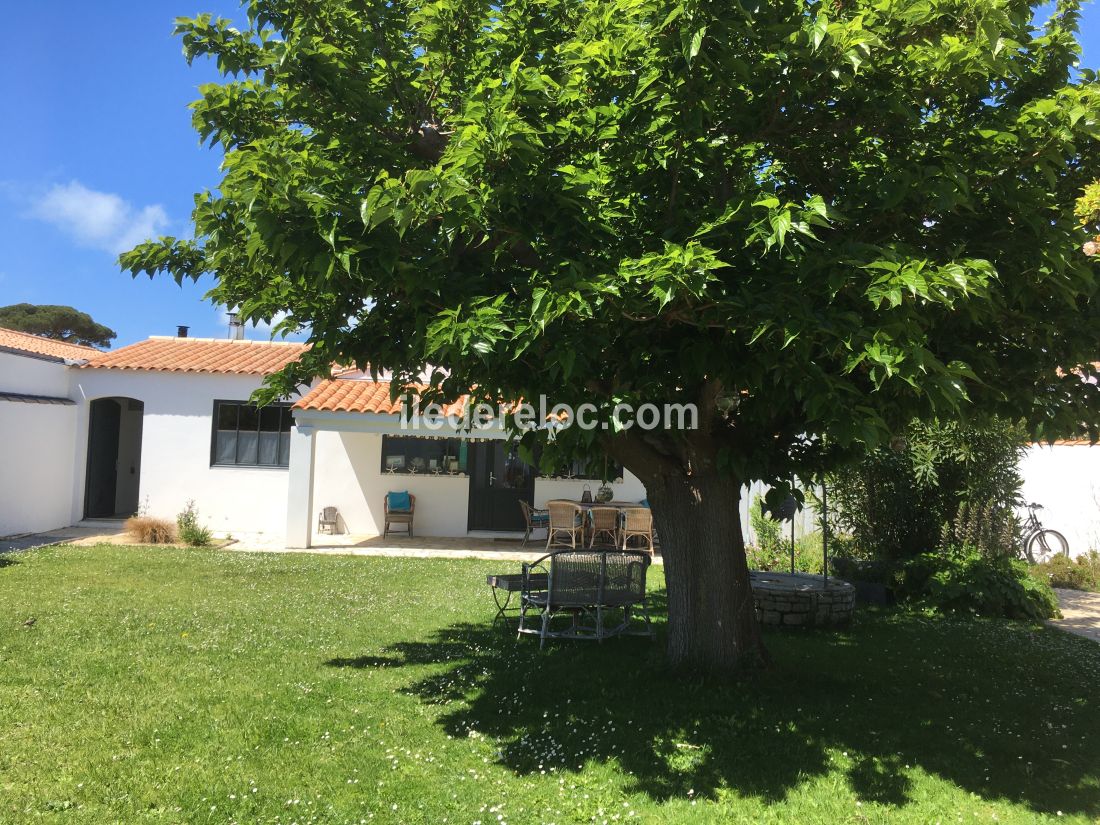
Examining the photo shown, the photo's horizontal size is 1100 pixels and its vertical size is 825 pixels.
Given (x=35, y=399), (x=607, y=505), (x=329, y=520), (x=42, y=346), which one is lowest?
(x=329, y=520)

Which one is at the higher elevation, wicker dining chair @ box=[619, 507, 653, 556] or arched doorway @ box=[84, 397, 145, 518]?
arched doorway @ box=[84, 397, 145, 518]

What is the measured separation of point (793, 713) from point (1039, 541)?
32.5 feet

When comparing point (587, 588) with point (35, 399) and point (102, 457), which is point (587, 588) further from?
point (102, 457)

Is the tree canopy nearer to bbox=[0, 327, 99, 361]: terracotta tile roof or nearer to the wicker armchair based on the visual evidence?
bbox=[0, 327, 99, 361]: terracotta tile roof

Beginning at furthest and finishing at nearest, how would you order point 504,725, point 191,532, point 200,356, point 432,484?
point 200,356 < point 432,484 < point 191,532 < point 504,725

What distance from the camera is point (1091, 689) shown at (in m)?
6.31

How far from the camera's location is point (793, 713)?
541 cm

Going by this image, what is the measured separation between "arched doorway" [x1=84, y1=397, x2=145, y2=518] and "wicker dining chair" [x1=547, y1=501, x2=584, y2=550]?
9.50 metres

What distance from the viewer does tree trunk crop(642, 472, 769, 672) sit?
19.7 ft

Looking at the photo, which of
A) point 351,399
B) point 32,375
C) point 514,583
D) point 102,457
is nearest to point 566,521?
point 351,399

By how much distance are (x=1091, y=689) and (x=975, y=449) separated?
177 inches

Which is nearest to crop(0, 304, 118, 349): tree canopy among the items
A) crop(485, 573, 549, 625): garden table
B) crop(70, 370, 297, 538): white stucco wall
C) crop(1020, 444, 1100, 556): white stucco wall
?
crop(70, 370, 297, 538): white stucco wall

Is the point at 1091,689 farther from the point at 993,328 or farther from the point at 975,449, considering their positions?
the point at 975,449

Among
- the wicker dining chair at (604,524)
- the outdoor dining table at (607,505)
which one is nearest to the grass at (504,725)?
the wicker dining chair at (604,524)
